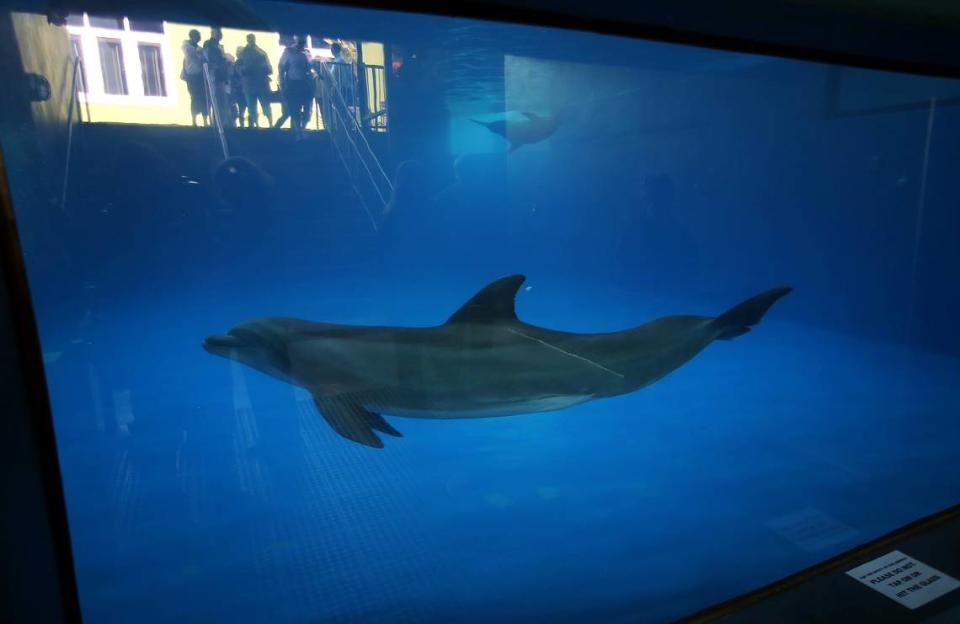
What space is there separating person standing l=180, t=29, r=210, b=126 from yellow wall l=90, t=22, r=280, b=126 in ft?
0.05

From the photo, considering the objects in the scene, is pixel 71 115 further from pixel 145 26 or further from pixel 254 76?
pixel 254 76

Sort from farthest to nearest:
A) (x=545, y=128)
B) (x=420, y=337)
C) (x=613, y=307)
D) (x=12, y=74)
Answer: (x=613, y=307) < (x=545, y=128) < (x=420, y=337) < (x=12, y=74)

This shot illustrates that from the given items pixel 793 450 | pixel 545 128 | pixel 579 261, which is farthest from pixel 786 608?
pixel 545 128

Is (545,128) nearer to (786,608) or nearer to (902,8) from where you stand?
(902,8)

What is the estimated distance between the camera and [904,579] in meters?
2.06

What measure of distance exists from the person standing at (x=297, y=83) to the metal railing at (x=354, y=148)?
0.31 feet

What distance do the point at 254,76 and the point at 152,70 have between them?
0.37 m

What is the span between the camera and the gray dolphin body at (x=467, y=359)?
238 cm

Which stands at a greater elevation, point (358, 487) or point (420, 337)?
point (420, 337)

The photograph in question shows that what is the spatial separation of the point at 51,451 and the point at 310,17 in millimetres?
1734

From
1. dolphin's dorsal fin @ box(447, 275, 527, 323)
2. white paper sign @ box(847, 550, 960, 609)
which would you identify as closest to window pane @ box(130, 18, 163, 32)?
dolphin's dorsal fin @ box(447, 275, 527, 323)

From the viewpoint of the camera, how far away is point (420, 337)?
263 cm

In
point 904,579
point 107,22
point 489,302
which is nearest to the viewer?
point 107,22

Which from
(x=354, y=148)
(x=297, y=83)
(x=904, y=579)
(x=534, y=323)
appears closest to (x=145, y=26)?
(x=297, y=83)
